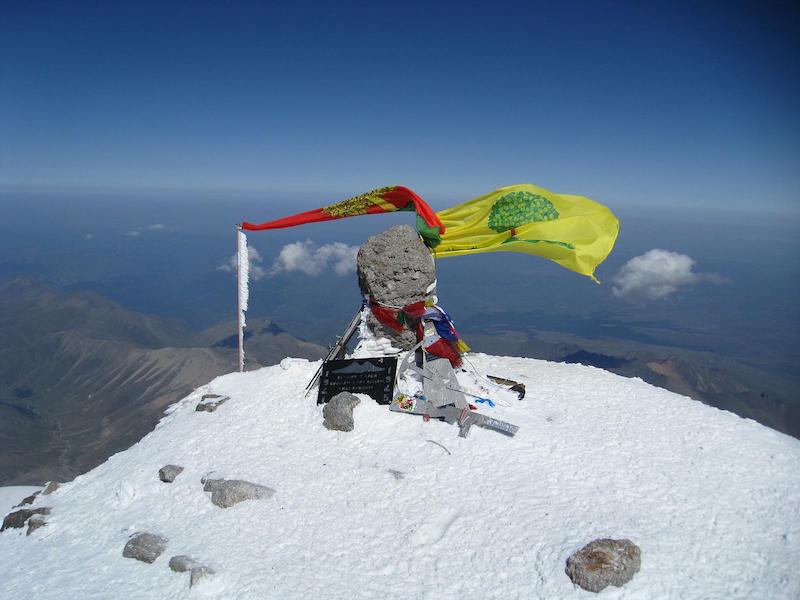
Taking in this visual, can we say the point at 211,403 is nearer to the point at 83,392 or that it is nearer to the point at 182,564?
the point at 182,564

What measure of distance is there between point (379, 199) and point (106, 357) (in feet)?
632

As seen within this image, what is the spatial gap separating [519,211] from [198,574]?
43.8 feet

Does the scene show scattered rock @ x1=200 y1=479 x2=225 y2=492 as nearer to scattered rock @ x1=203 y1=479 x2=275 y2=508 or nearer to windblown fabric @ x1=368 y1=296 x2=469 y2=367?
scattered rock @ x1=203 y1=479 x2=275 y2=508

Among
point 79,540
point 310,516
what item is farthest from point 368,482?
point 79,540

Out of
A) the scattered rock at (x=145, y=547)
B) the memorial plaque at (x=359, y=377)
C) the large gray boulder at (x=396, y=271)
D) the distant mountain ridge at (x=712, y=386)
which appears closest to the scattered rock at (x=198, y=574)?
the scattered rock at (x=145, y=547)

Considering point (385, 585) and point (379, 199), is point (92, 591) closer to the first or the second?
point (385, 585)

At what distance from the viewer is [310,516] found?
→ 9.48 m

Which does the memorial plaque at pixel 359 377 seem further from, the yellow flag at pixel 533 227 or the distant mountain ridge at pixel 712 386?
the distant mountain ridge at pixel 712 386

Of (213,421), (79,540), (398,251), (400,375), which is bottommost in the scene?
(79,540)

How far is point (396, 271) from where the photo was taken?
14.9 metres

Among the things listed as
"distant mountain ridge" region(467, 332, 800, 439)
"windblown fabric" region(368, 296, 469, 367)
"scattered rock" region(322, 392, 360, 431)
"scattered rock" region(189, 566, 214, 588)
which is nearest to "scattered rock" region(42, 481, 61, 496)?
"scattered rock" region(189, 566, 214, 588)

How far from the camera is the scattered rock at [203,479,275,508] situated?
33.5 ft

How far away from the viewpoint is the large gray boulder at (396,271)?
14938 millimetres

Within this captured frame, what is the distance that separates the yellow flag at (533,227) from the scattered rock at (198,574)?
11114mm
